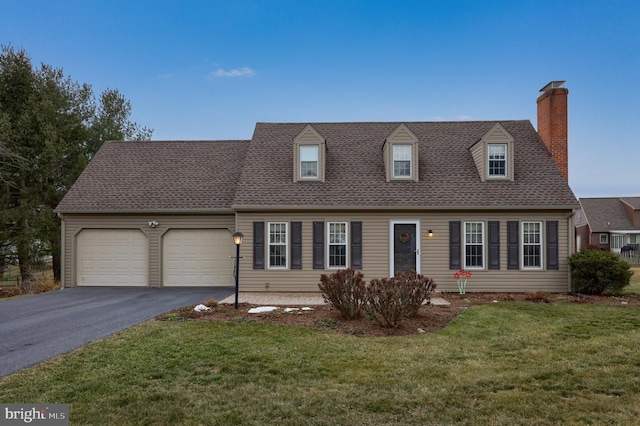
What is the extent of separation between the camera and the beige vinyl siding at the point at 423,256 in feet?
42.6

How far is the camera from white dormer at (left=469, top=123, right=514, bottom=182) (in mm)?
13734

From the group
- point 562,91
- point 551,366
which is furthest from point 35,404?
point 562,91

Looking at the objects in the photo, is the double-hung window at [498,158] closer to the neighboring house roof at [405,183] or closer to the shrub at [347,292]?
the neighboring house roof at [405,183]

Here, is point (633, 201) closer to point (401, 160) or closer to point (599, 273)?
point (599, 273)

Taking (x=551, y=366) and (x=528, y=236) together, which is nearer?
(x=551, y=366)

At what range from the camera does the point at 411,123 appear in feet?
54.0

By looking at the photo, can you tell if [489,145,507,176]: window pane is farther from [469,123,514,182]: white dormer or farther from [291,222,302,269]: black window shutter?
[291,222,302,269]: black window shutter

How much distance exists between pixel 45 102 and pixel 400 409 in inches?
837

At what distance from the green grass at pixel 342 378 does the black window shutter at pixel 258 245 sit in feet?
18.5

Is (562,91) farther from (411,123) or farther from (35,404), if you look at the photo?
(35,404)

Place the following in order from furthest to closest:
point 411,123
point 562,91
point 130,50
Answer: point 130,50 < point 411,123 < point 562,91

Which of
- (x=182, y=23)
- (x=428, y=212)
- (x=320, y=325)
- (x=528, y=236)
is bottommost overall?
(x=320, y=325)

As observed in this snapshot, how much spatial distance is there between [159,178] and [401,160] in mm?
9456

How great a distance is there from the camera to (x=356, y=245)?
13258mm
